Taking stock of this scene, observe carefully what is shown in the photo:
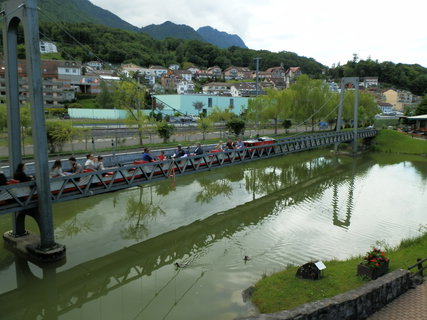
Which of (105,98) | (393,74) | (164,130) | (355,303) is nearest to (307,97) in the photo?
(164,130)

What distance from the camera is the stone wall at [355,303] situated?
5613mm

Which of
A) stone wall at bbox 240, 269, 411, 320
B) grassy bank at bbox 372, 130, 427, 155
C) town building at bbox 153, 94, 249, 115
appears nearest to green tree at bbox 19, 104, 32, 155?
stone wall at bbox 240, 269, 411, 320

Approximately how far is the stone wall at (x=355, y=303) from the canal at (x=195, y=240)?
2.40 m

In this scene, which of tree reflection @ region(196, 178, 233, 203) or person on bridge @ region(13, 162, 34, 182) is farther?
tree reflection @ region(196, 178, 233, 203)

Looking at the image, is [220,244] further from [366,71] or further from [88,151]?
[366,71]

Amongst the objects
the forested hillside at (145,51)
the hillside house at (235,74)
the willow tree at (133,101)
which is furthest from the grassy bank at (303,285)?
the hillside house at (235,74)

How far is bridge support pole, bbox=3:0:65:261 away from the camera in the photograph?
947cm

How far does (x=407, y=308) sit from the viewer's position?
265 inches

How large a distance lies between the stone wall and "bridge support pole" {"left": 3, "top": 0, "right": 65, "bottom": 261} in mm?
7245

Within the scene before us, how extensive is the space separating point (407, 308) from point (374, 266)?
1.31 m

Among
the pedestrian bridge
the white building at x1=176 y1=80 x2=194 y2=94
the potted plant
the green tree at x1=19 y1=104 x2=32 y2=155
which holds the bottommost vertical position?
the potted plant

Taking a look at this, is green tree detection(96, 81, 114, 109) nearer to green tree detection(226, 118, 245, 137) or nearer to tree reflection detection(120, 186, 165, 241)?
green tree detection(226, 118, 245, 137)

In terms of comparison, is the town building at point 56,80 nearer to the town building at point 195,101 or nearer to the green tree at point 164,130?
the town building at point 195,101

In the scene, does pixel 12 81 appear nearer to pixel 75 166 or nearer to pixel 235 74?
pixel 75 166
